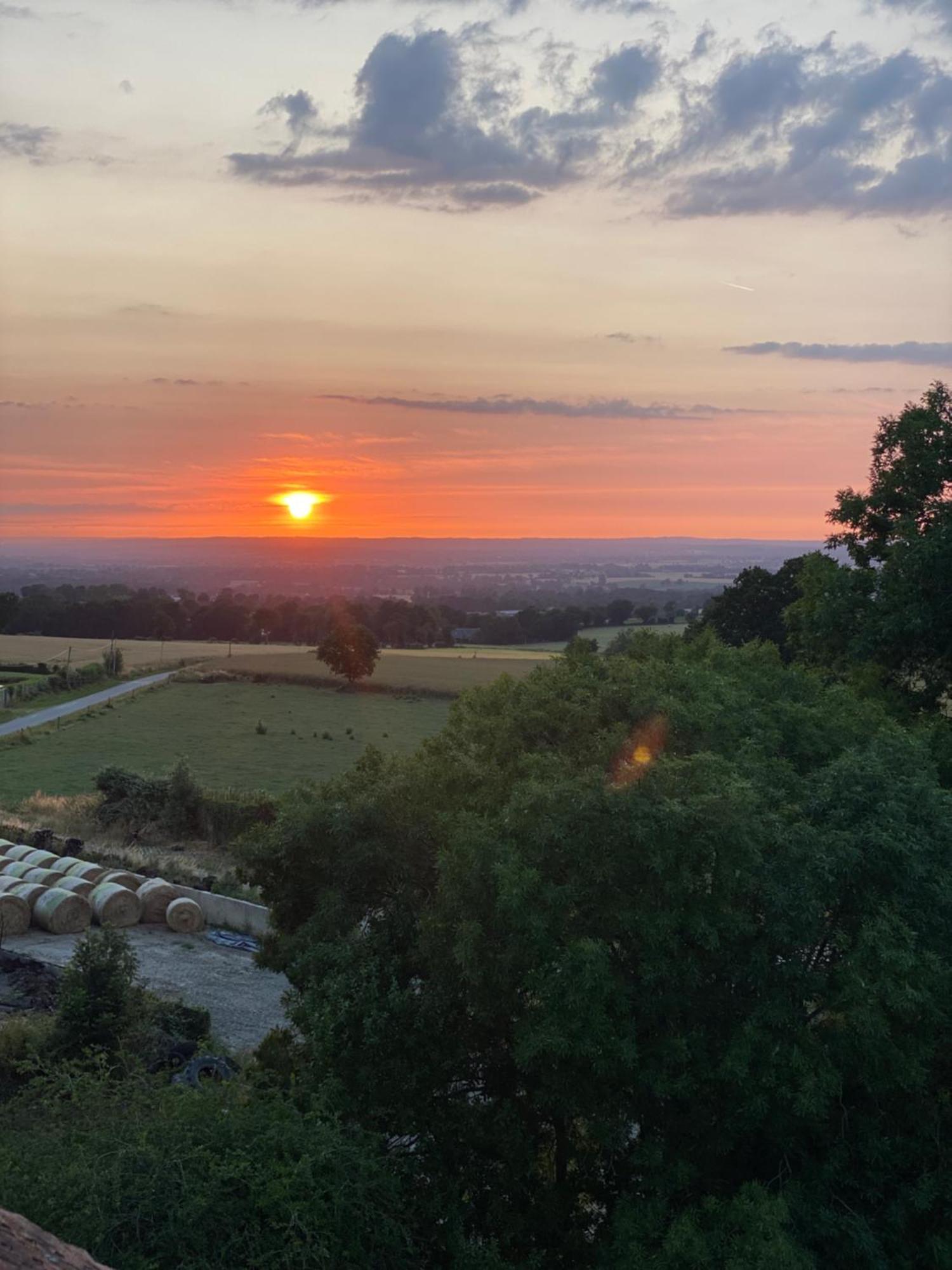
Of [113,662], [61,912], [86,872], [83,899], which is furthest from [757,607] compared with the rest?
[113,662]

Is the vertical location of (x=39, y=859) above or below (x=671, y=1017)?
below

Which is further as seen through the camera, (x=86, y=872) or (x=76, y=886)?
(x=86, y=872)

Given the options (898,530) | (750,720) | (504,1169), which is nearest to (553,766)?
(750,720)

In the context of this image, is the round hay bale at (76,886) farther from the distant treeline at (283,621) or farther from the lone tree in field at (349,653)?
the distant treeline at (283,621)

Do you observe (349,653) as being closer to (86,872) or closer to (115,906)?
(86,872)

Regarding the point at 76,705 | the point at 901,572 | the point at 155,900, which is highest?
the point at 901,572

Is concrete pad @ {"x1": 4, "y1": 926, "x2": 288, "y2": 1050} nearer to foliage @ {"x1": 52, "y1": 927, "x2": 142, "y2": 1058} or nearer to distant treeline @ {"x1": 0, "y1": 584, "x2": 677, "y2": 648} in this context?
foliage @ {"x1": 52, "y1": 927, "x2": 142, "y2": 1058}

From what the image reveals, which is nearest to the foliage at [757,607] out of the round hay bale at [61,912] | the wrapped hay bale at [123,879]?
the wrapped hay bale at [123,879]

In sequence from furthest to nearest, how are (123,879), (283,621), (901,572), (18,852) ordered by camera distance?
(283,621)
(18,852)
(123,879)
(901,572)
